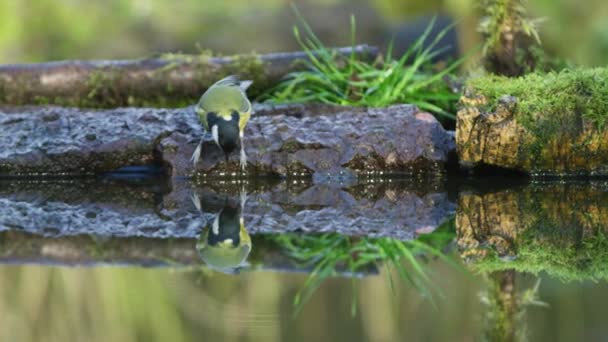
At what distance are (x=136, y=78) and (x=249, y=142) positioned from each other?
5.76 ft

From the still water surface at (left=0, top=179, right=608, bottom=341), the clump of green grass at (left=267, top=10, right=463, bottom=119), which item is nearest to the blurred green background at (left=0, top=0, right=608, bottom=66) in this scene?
the clump of green grass at (left=267, top=10, right=463, bottom=119)

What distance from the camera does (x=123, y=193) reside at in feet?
17.0

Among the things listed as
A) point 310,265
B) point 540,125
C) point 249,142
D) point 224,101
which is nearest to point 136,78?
point 249,142

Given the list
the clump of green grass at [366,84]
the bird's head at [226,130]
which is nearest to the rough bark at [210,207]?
the bird's head at [226,130]

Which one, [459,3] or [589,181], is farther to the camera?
[459,3]

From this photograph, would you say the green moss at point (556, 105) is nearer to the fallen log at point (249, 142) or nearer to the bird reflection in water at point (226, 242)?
the fallen log at point (249, 142)

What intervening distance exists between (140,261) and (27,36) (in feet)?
37.5

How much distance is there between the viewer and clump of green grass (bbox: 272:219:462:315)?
2734 millimetres

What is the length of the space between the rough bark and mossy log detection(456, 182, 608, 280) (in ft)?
0.63

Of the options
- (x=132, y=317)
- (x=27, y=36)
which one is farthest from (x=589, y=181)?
(x=27, y=36)

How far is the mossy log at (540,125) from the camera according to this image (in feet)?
17.2

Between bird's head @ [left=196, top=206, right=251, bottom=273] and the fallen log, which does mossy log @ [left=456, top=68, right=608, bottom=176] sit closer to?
the fallen log

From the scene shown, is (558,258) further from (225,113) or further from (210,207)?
(225,113)

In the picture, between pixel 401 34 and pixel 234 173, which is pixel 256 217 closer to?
pixel 234 173
